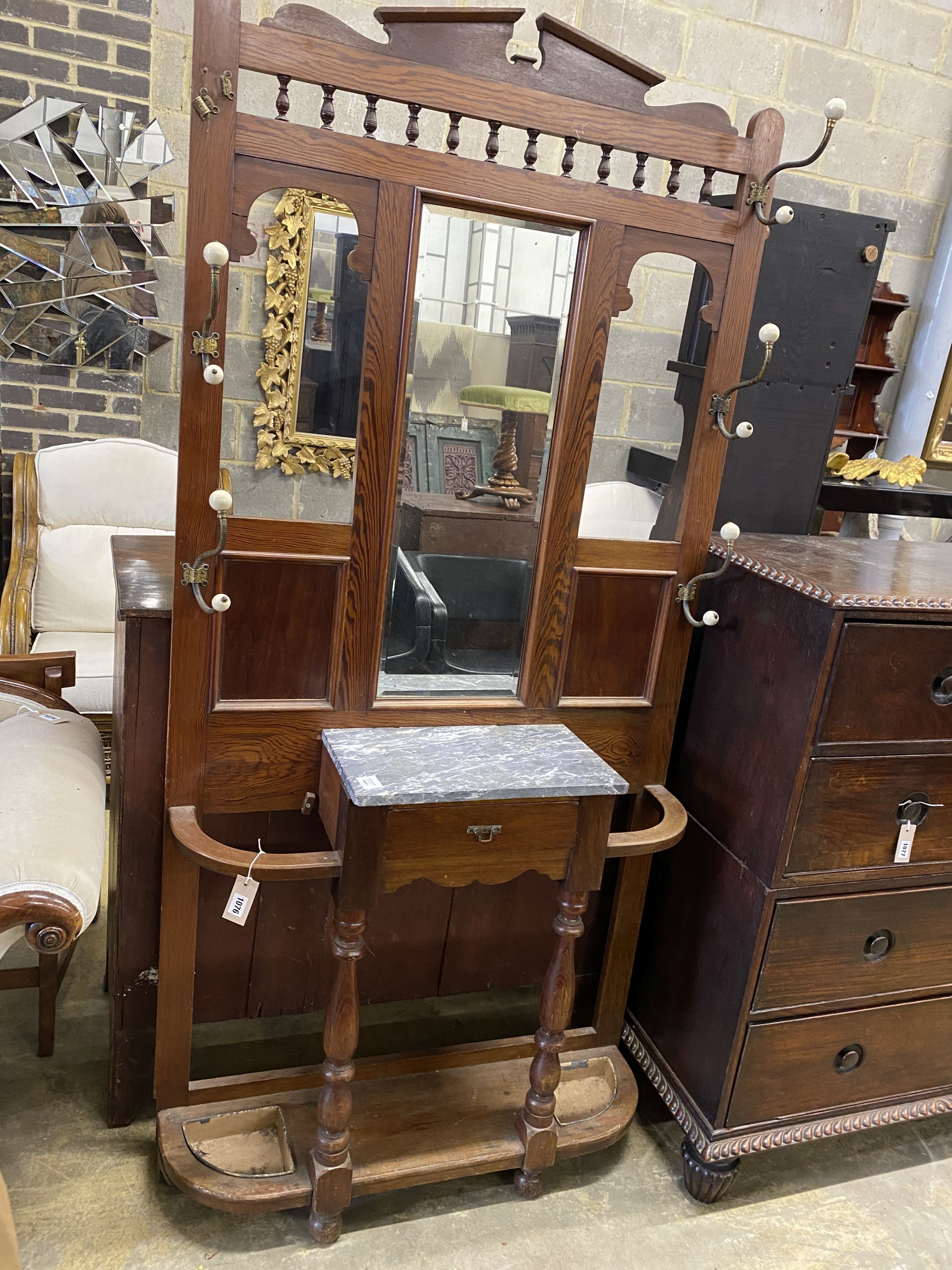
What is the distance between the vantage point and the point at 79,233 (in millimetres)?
2814

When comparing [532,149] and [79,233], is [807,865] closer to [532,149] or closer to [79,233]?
[532,149]

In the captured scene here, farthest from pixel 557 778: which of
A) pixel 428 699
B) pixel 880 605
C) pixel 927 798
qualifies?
pixel 927 798

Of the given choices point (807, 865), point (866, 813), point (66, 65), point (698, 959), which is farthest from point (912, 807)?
point (66, 65)

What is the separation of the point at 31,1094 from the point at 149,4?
109 inches

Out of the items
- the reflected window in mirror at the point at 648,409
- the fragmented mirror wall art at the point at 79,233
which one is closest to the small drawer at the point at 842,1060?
the reflected window in mirror at the point at 648,409

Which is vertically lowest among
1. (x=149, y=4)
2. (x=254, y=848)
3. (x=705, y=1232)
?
(x=705, y=1232)

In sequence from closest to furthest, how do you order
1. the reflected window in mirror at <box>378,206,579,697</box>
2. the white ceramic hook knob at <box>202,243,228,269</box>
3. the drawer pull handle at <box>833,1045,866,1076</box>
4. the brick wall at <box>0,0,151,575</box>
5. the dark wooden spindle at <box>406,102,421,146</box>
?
the white ceramic hook knob at <box>202,243,228,269</box>
the dark wooden spindle at <box>406,102,421,146</box>
the reflected window in mirror at <box>378,206,579,697</box>
the drawer pull handle at <box>833,1045,866,1076</box>
the brick wall at <box>0,0,151,575</box>

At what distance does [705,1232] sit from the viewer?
160 centimetres

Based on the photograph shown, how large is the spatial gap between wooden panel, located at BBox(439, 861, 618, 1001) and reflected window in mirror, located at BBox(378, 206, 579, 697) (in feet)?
1.64

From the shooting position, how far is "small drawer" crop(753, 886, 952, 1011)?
60.7 inches

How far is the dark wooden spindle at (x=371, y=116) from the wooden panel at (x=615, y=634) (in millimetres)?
698

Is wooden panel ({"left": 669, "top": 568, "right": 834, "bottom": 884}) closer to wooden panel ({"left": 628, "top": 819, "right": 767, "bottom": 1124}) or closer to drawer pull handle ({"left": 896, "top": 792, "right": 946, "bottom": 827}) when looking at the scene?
wooden panel ({"left": 628, "top": 819, "right": 767, "bottom": 1124})

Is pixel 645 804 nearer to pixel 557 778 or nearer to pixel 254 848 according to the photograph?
pixel 557 778

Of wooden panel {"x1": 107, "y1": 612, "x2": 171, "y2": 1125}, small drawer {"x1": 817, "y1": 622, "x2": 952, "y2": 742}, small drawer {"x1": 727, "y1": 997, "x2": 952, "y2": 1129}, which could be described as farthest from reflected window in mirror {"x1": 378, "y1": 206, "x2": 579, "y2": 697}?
small drawer {"x1": 727, "y1": 997, "x2": 952, "y2": 1129}
